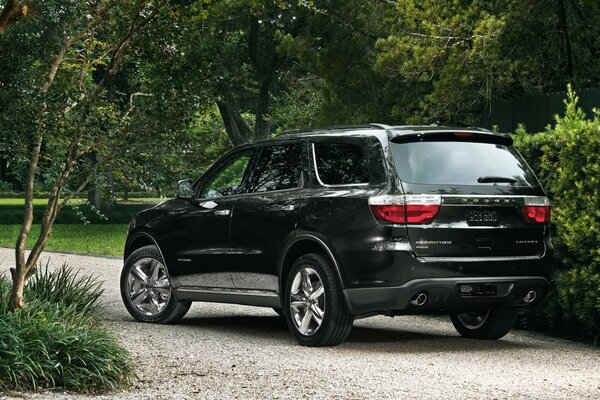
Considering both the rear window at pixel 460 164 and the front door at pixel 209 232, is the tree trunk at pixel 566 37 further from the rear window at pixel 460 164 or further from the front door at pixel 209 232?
the rear window at pixel 460 164

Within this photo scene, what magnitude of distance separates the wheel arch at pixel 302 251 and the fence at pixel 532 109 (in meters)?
7.63

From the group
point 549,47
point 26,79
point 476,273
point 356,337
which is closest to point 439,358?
point 476,273

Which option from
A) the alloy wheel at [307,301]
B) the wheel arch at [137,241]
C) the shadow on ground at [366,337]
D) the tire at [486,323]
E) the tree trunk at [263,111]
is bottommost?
the shadow on ground at [366,337]

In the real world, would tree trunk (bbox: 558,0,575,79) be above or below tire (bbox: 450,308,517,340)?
above

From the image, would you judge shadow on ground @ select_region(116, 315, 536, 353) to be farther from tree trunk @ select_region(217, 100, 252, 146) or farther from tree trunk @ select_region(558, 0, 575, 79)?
tree trunk @ select_region(217, 100, 252, 146)

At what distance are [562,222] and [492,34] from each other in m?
7.92

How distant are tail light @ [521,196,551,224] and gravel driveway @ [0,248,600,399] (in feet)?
3.87

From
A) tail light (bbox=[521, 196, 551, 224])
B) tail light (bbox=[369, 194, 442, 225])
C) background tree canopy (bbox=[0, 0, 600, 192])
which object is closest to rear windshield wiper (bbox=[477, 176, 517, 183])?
tail light (bbox=[521, 196, 551, 224])

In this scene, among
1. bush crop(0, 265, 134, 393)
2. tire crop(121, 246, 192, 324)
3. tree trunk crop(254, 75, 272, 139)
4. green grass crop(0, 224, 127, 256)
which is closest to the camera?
bush crop(0, 265, 134, 393)

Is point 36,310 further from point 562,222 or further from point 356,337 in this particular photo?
point 562,222

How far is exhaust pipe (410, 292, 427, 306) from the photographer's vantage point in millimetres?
9672

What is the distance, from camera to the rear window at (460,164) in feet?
32.4

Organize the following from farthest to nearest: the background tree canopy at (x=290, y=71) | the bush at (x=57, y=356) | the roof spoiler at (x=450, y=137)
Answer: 1. the background tree canopy at (x=290, y=71)
2. the roof spoiler at (x=450, y=137)
3. the bush at (x=57, y=356)

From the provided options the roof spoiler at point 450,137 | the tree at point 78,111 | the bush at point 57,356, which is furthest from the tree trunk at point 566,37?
the bush at point 57,356
